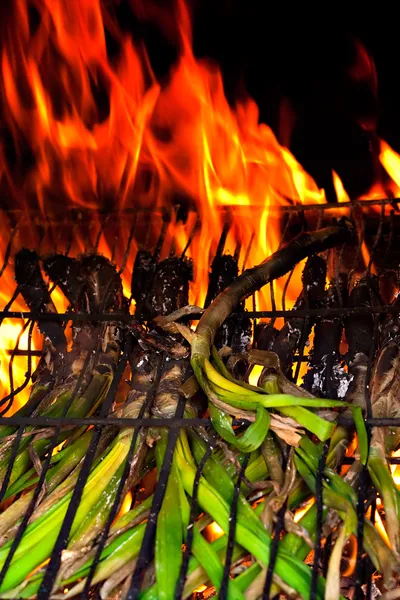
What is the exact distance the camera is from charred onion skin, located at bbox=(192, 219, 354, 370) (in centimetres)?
225

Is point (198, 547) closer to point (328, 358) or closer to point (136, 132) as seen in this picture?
point (328, 358)

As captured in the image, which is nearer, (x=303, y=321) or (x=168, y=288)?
(x=303, y=321)

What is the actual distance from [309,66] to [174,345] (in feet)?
6.66

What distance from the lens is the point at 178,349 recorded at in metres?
2.42

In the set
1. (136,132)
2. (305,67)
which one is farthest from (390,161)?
(136,132)

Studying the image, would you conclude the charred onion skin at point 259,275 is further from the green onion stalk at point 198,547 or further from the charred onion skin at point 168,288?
the green onion stalk at point 198,547

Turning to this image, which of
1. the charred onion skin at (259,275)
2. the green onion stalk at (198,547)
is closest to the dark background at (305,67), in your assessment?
the charred onion skin at (259,275)

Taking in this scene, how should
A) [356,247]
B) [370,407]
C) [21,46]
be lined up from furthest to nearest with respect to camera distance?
1. [21,46]
2. [356,247]
3. [370,407]

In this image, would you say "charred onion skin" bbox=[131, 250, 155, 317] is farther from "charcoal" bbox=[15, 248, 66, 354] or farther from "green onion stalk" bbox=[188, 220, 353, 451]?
"green onion stalk" bbox=[188, 220, 353, 451]

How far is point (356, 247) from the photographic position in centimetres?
310

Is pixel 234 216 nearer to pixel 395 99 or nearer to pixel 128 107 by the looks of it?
pixel 128 107

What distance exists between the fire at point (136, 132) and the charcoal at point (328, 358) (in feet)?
2.20

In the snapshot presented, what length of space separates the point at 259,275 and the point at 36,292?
43.1 inches

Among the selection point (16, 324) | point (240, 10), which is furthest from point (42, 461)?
point (240, 10)
